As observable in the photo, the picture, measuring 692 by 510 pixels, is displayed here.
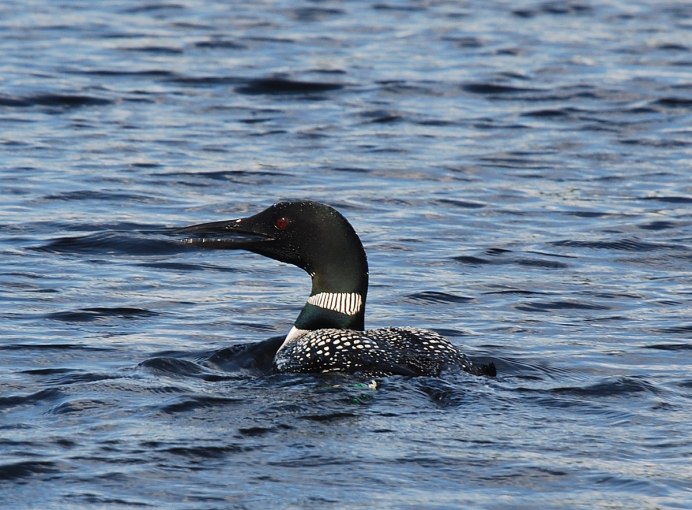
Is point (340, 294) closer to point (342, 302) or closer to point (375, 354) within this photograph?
point (342, 302)

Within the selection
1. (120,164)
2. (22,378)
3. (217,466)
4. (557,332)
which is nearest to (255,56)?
(120,164)

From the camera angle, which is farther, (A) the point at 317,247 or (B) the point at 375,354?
(A) the point at 317,247

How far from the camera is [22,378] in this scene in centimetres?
Result: 695

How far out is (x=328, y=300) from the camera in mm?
7523

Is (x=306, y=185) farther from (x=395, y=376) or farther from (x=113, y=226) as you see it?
(x=395, y=376)

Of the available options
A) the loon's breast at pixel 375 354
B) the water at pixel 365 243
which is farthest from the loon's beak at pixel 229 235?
the loon's breast at pixel 375 354

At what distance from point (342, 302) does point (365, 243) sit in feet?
8.96

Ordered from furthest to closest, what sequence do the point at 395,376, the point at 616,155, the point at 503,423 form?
the point at 616,155
the point at 395,376
the point at 503,423

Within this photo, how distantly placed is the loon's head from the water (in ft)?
1.34

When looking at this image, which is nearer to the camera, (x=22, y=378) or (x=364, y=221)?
(x=22, y=378)

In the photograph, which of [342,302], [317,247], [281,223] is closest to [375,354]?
[342,302]

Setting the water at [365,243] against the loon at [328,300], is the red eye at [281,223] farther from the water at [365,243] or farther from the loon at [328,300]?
the water at [365,243]

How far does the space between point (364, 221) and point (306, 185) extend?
1.01 m

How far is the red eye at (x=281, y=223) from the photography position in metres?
7.60
